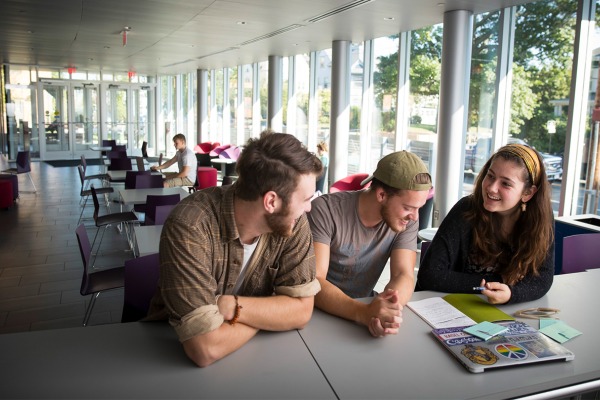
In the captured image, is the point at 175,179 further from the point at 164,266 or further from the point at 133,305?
the point at 164,266

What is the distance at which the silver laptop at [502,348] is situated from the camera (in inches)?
61.7

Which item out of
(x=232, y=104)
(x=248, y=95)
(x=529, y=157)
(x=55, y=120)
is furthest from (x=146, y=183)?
(x=55, y=120)

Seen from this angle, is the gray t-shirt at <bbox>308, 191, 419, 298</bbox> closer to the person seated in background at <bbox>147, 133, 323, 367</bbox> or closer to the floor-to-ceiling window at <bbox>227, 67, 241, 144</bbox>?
the person seated in background at <bbox>147, 133, 323, 367</bbox>

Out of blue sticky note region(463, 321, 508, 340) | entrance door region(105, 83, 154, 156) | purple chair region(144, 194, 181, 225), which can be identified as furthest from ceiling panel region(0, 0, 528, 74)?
entrance door region(105, 83, 154, 156)

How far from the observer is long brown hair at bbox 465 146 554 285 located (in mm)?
2242

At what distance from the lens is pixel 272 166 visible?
1.59m

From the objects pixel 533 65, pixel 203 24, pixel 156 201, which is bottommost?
pixel 156 201

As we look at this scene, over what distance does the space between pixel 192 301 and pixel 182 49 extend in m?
10.9

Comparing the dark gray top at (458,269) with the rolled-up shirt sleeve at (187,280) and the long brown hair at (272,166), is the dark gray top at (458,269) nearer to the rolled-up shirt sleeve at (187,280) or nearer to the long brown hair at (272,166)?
the long brown hair at (272,166)

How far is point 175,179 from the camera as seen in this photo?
25.5 ft

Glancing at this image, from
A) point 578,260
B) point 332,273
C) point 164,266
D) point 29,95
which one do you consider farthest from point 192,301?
point 29,95

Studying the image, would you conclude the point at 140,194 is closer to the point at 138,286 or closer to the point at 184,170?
the point at 184,170

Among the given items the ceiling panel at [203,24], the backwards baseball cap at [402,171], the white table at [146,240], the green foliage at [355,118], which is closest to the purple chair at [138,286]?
the white table at [146,240]

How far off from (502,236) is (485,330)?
0.72 m
